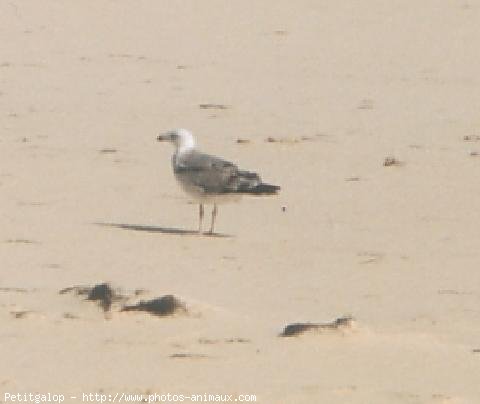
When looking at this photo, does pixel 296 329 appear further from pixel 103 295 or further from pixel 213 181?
pixel 213 181

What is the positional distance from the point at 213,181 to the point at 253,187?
1.00 feet

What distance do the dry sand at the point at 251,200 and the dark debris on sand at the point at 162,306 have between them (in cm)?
8

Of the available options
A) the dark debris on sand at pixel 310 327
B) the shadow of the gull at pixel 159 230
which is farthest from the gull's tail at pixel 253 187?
the dark debris on sand at pixel 310 327

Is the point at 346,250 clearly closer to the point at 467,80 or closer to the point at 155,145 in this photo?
the point at 155,145

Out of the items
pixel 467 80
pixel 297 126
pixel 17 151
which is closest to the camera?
pixel 17 151

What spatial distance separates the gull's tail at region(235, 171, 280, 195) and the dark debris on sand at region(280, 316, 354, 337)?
351 cm

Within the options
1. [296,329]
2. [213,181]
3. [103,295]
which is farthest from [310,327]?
[213,181]

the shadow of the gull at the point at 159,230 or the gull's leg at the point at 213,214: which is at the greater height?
the gull's leg at the point at 213,214

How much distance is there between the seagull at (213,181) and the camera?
11.3m

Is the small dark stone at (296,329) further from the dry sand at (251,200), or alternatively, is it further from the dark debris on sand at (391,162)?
the dark debris on sand at (391,162)

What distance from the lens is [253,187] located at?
444 inches

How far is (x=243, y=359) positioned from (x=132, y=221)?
407cm

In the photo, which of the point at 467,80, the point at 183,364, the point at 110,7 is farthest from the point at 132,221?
the point at 110,7

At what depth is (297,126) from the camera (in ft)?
47.2
